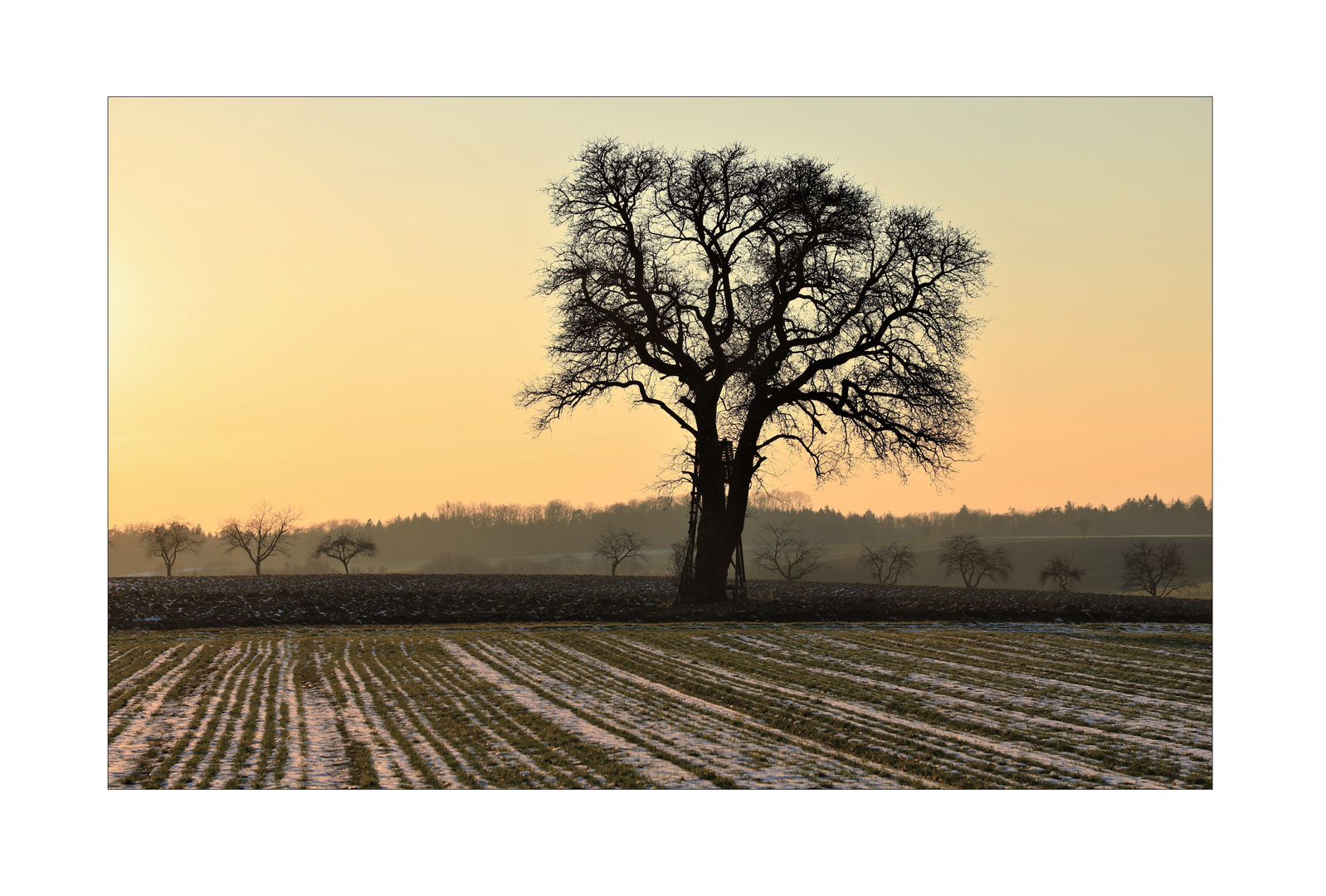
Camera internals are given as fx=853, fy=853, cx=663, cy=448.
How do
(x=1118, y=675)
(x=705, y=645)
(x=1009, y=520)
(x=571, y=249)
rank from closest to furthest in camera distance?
(x=1118, y=675), (x=705, y=645), (x=571, y=249), (x=1009, y=520)

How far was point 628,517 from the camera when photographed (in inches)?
1331

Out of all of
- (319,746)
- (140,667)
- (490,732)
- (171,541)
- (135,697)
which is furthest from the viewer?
(171,541)

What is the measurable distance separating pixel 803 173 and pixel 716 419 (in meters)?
5.26

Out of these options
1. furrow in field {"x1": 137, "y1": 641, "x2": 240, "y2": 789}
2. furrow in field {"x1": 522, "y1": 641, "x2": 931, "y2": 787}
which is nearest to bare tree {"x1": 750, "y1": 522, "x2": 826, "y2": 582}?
furrow in field {"x1": 137, "y1": 641, "x2": 240, "y2": 789}

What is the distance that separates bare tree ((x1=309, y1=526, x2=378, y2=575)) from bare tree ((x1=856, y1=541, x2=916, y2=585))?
27.8 m

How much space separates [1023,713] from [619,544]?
3355 centimetres

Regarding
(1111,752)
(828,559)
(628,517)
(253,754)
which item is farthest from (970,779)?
(828,559)

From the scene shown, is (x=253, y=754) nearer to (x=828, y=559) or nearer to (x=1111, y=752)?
(x=1111, y=752)

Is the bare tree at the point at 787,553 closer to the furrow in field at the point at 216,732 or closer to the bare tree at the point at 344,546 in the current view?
the bare tree at the point at 344,546

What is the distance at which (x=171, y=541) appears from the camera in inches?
1410

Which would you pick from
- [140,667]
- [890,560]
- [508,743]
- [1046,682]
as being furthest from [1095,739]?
[890,560]

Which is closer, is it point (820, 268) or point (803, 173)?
point (803, 173)

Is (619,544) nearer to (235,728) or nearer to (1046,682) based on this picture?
(1046,682)

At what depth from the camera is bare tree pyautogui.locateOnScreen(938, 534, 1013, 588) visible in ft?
140
